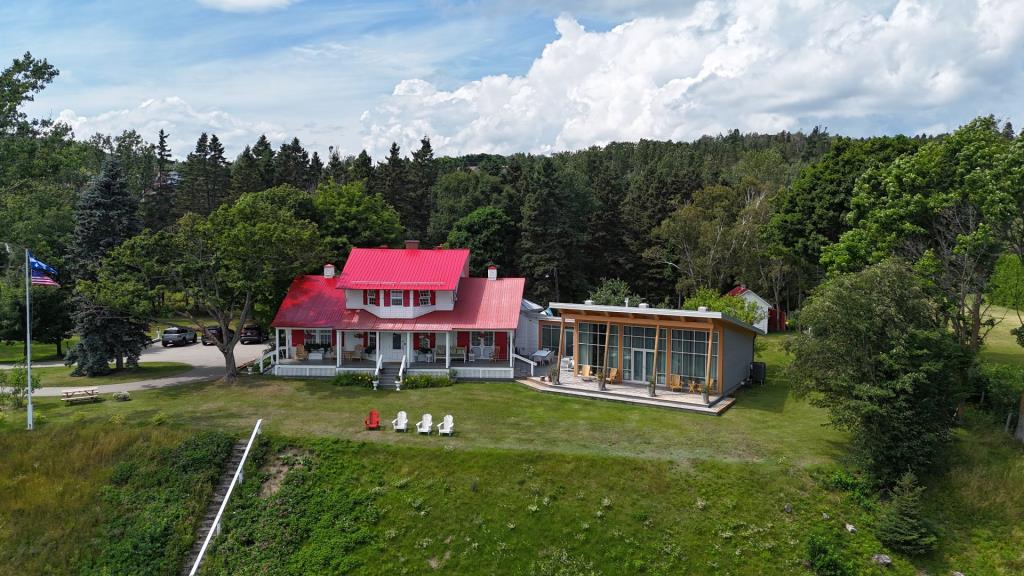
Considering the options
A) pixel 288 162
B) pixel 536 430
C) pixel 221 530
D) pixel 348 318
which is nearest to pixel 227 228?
pixel 348 318

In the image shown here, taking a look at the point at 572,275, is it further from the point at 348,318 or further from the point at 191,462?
the point at 191,462

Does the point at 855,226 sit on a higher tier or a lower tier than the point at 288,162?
lower

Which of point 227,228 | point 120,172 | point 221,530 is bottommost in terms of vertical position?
point 221,530

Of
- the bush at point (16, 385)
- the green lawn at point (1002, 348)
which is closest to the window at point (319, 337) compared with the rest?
the bush at point (16, 385)

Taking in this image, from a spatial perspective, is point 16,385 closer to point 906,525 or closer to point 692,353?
point 692,353

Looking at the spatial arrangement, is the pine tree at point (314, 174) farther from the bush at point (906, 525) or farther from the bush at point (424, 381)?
the bush at point (906, 525)

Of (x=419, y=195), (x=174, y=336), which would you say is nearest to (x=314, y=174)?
(x=419, y=195)
